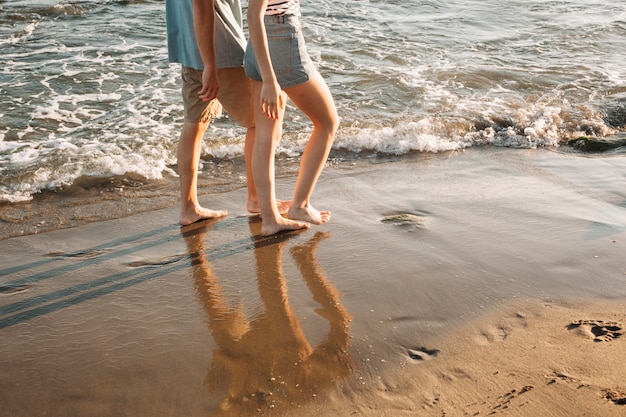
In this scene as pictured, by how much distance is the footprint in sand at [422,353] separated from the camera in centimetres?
264

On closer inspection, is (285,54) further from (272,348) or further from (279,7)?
(272,348)

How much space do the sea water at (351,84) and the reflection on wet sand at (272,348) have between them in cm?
206

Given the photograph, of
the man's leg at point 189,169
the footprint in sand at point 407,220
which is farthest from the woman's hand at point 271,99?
the footprint in sand at point 407,220

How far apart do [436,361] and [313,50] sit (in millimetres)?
6418

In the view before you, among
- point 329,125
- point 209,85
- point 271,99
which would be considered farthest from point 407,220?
point 209,85

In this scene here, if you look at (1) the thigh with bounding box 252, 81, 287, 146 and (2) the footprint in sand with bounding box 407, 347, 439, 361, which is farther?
(1) the thigh with bounding box 252, 81, 287, 146

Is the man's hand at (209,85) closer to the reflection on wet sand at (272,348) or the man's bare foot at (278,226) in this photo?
the man's bare foot at (278,226)

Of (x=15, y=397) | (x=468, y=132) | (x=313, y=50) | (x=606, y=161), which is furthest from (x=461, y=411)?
(x=313, y=50)

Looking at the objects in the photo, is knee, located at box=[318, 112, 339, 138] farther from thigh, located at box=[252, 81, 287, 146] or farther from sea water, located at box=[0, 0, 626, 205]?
sea water, located at box=[0, 0, 626, 205]

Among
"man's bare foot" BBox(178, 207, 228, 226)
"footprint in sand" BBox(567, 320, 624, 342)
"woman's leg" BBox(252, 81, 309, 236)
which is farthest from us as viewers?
"man's bare foot" BBox(178, 207, 228, 226)

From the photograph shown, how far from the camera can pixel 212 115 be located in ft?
13.5

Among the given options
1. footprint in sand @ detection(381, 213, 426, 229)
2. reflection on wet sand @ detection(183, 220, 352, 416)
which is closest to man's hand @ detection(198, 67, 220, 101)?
reflection on wet sand @ detection(183, 220, 352, 416)

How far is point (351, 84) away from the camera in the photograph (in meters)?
7.36

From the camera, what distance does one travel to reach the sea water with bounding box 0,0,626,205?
566cm
